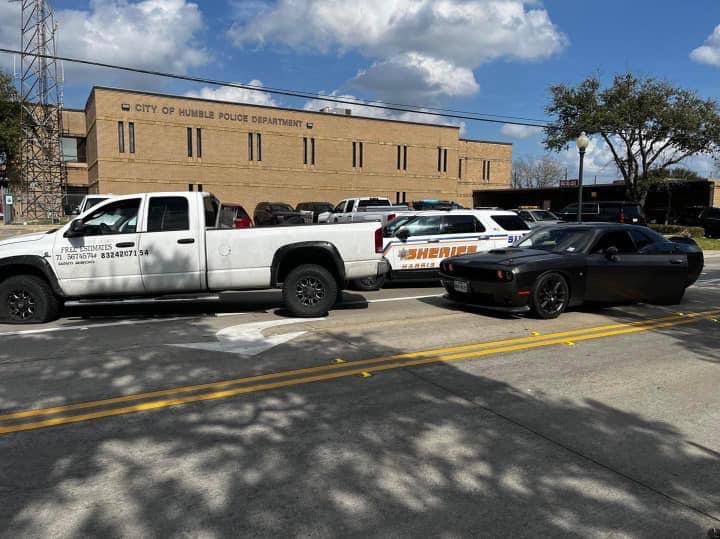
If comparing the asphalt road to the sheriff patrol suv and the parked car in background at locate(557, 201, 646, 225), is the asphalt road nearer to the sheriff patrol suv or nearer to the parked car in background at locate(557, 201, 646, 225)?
the sheriff patrol suv

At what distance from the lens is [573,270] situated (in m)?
8.98

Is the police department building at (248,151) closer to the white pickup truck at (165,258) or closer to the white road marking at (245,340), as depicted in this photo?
the white pickup truck at (165,258)

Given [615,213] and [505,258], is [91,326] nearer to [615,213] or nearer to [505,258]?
[505,258]

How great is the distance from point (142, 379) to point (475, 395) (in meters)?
3.19

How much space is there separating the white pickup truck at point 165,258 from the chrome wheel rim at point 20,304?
13 millimetres

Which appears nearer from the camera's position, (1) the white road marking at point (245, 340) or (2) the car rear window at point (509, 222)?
(1) the white road marking at point (245, 340)

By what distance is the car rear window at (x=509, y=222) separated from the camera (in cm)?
1311

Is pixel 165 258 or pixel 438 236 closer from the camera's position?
pixel 165 258

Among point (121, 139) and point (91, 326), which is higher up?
point (121, 139)

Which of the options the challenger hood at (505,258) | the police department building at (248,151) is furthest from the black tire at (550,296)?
the police department building at (248,151)

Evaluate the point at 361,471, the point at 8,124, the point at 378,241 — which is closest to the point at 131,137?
the point at 8,124

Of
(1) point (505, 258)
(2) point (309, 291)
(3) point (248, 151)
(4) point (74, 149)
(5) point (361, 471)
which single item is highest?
(4) point (74, 149)

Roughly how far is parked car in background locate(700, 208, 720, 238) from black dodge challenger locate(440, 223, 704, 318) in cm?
2402

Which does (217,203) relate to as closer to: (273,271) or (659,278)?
(273,271)
